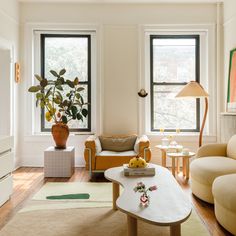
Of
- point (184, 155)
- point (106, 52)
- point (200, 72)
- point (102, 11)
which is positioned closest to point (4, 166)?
point (184, 155)

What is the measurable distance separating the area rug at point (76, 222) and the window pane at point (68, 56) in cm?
297

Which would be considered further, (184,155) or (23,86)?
(23,86)

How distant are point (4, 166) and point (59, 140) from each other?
1.54m

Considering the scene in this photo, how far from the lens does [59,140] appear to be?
483cm

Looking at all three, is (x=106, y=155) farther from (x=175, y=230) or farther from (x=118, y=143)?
(x=175, y=230)

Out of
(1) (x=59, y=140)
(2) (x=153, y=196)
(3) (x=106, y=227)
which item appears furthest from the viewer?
(1) (x=59, y=140)

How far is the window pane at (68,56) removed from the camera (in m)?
5.68

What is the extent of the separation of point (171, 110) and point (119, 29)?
1.85m

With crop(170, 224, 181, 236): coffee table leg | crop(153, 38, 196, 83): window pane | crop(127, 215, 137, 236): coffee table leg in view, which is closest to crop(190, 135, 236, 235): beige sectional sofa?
crop(170, 224, 181, 236): coffee table leg

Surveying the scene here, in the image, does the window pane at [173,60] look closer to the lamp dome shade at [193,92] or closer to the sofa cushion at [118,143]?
the lamp dome shade at [193,92]

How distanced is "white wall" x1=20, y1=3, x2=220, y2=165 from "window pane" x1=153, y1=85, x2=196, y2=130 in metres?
0.40

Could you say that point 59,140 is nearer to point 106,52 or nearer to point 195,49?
point 106,52

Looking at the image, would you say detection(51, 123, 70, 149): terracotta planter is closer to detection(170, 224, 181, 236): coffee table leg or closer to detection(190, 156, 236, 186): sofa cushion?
detection(190, 156, 236, 186): sofa cushion

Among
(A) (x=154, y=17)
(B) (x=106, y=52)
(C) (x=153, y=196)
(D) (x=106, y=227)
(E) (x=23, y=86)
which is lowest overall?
(D) (x=106, y=227)
